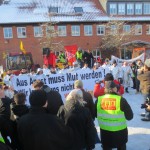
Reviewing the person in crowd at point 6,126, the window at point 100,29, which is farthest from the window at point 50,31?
the person in crowd at point 6,126

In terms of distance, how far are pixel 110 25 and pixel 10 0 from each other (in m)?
14.8

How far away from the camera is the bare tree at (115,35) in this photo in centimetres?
3266

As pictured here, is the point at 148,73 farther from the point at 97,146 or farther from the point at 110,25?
the point at 110,25

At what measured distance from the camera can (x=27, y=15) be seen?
33.5 metres

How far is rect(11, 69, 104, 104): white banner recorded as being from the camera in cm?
898

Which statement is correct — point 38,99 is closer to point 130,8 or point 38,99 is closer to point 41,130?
point 41,130

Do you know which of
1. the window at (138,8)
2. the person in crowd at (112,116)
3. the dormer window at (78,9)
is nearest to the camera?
the person in crowd at (112,116)

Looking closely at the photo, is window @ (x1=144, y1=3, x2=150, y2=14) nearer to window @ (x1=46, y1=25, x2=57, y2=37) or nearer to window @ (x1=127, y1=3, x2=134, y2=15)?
window @ (x1=127, y1=3, x2=134, y2=15)

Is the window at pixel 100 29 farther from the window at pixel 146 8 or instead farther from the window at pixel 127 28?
the window at pixel 146 8

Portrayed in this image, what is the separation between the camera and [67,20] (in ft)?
108

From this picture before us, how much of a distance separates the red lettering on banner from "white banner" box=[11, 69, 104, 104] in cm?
476

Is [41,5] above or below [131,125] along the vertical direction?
above

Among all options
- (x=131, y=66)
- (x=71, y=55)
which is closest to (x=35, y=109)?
(x=131, y=66)

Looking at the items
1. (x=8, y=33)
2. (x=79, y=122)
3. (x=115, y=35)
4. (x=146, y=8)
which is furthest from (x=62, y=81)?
(x=146, y=8)
